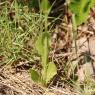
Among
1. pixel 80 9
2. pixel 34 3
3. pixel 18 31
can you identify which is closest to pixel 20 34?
pixel 18 31

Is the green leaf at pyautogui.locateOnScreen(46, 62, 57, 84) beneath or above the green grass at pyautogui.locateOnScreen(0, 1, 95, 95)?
beneath

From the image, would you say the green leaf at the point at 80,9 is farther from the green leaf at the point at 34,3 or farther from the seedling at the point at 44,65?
the green leaf at the point at 34,3

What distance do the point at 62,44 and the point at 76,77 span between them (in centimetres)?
26

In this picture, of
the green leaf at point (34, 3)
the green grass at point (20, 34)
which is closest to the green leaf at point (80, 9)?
the green grass at point (20, 34)

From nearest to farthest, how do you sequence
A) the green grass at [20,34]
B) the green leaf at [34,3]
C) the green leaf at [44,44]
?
the green leaf at [44,44]
the green grass at [20,34]
the green leaf at [34,3]

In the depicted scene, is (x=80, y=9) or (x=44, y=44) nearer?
(x=44, y=44)

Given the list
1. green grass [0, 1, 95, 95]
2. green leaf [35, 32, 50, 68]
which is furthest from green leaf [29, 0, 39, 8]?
green leaf [35, 32, 50, 68]

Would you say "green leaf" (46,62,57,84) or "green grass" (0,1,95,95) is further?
"green grass" (0,1,95,95)

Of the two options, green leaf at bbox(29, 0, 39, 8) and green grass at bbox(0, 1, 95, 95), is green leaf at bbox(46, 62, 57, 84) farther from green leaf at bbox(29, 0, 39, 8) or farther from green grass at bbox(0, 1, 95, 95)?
green leaf at bbox(29, 0, 39, 8)

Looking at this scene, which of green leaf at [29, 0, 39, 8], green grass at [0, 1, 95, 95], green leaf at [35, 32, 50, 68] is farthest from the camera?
green leaf at [29, 0, 39, 8]

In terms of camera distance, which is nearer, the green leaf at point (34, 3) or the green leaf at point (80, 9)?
the green leaf at point (80, 9)

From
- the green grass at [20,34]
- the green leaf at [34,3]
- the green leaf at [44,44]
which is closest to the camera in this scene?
the green leaf at [44,44]

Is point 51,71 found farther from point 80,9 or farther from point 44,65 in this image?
point 80,9

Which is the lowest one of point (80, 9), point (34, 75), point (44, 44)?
point (34, 75)
